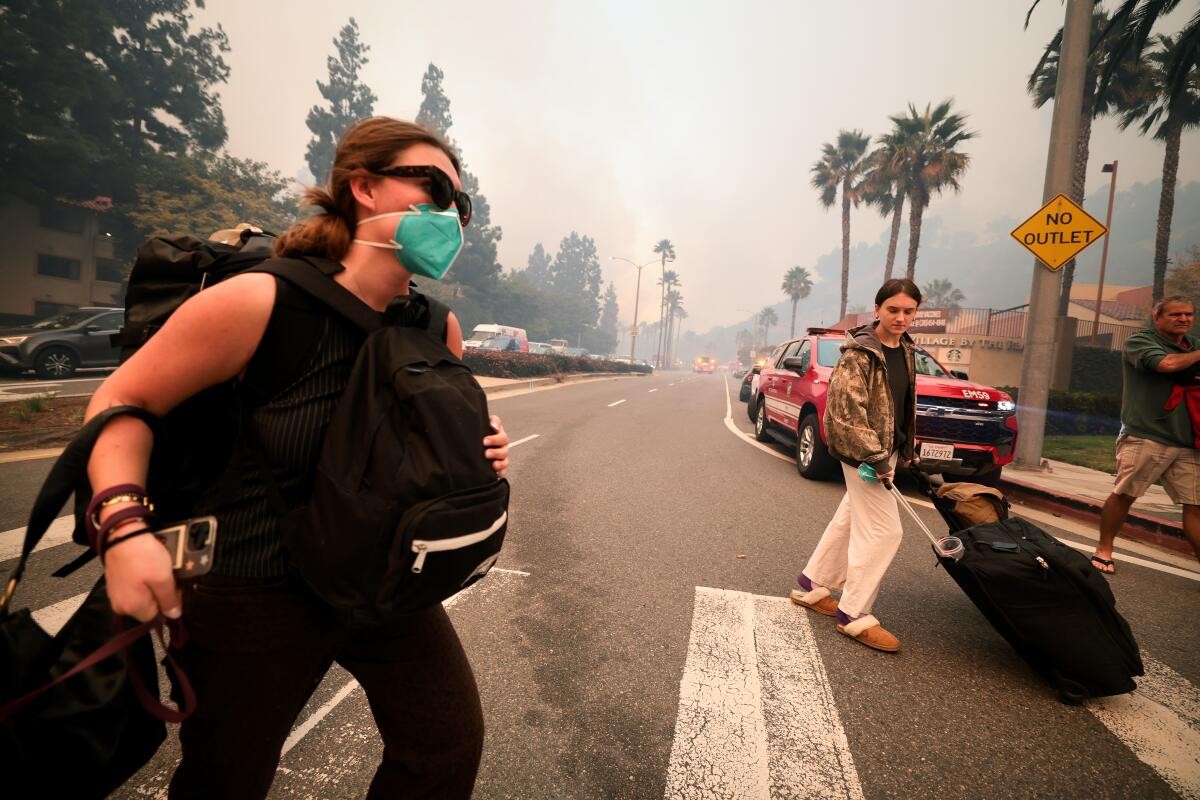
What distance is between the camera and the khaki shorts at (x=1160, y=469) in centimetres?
395

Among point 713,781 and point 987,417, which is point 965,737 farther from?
point 987,417

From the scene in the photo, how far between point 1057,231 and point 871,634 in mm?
8003

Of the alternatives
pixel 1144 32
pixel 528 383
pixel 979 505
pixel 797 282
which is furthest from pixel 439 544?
pixel 797 282

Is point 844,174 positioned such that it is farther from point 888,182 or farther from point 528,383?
point 528,383

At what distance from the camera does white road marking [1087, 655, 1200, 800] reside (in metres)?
2.20

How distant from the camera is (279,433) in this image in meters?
1.21

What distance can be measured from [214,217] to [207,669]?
34.2m

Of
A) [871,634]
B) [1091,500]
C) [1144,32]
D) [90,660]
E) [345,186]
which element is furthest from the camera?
[1144,32]

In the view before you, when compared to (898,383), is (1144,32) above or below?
above

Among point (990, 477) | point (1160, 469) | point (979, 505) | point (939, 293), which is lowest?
point (990, 477)

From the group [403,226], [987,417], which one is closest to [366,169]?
[403,226]

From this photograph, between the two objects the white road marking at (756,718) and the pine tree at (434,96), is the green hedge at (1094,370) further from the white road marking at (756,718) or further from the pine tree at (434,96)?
the pine tree at (434,96)

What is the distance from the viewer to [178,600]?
101 cm

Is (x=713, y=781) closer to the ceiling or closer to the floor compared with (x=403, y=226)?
closer to the floor
